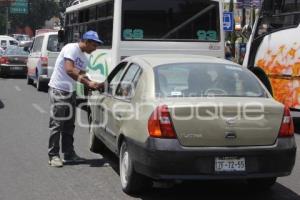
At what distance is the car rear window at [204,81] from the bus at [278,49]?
16.3ft

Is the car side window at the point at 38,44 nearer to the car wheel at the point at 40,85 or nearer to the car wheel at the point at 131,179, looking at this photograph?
the car wheel at the point at 40,85

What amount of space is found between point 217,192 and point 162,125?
4.34ft

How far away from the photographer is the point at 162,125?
5.91m

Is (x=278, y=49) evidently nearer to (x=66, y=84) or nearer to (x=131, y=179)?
(x=66, y=84)

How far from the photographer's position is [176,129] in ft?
19.4

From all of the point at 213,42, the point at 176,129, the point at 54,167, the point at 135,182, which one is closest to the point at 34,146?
the point at 54,167

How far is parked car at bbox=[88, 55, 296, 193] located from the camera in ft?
19.3

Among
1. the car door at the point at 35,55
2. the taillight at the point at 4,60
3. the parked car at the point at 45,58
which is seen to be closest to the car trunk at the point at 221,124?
the parked car at the point at 45,58

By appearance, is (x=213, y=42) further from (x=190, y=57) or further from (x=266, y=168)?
(x=266, y=168)

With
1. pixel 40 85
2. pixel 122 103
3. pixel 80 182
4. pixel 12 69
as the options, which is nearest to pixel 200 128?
pixel 122 103

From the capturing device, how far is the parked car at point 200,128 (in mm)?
5875

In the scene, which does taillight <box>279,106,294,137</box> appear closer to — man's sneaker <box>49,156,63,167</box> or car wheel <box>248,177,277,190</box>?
car wheel <box>248,177,277,190</box>

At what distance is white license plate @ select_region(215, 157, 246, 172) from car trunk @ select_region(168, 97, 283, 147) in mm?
138

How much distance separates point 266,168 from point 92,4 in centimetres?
940
